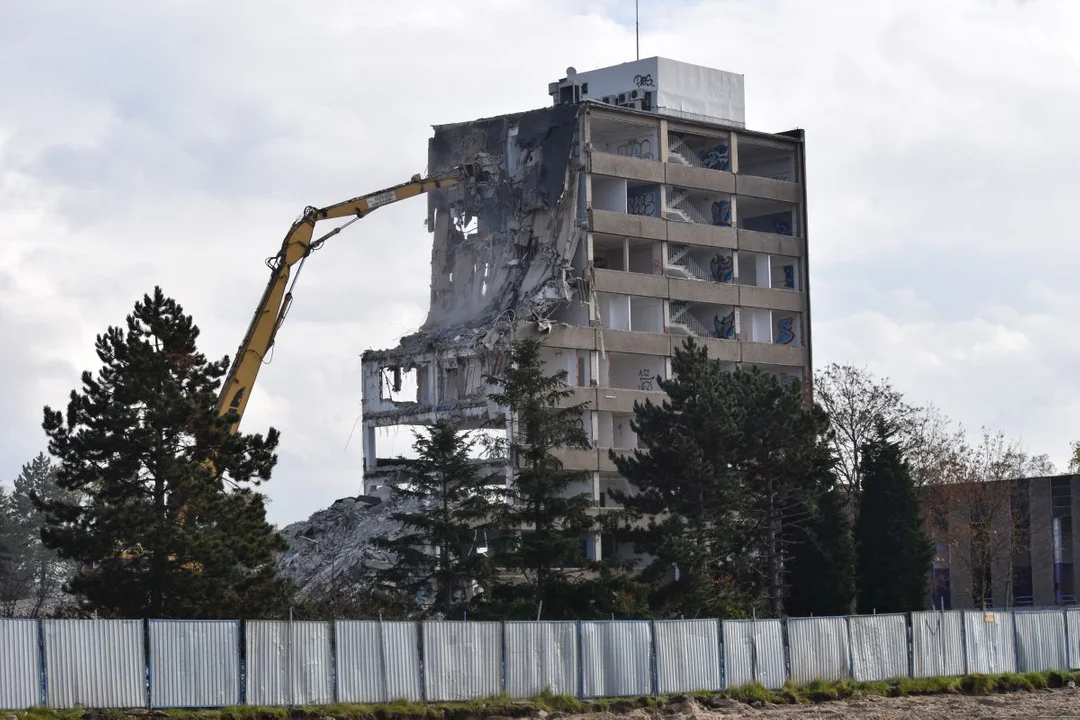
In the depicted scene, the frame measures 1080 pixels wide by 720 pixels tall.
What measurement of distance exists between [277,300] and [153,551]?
28.1 m

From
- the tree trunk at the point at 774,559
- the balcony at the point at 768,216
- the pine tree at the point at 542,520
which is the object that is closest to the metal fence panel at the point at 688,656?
the pine tree at the point at 542,520

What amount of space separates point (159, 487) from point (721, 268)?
55518mm

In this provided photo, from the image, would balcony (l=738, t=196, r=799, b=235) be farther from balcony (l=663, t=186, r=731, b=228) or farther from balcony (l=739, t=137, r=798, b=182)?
balcony (l=663, t=186, r=731, b=228)

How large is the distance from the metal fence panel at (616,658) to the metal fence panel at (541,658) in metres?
0.36

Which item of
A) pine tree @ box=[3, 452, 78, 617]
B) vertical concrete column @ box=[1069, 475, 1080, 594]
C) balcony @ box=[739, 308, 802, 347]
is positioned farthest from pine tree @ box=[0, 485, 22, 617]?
vertical concrete column @ box=[1069, 475, 1080, 594]

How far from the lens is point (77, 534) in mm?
42969

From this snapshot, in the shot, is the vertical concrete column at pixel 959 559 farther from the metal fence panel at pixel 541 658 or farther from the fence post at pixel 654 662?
the metal fence panel at pixel 541 658

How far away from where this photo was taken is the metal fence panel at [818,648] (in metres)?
44.3

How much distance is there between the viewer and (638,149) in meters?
91.9

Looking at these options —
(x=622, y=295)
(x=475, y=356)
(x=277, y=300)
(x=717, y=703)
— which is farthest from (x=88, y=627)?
(x=622, y=295)

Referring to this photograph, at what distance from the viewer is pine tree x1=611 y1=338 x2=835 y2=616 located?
6088 cm

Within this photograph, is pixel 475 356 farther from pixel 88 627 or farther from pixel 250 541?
Answer: pixel 88 627

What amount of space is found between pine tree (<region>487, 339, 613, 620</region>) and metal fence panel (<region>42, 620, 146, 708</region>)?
805 inches

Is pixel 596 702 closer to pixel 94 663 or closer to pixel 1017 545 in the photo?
pixel 94 663
